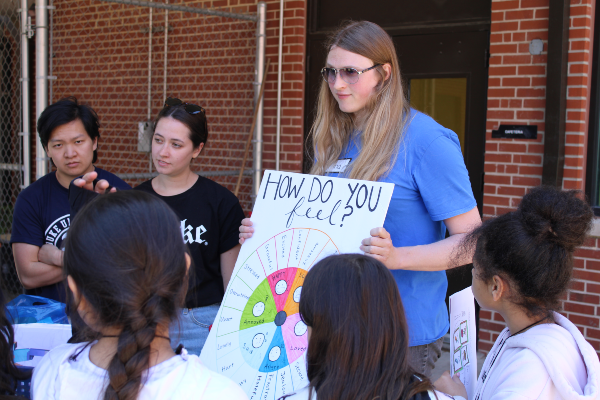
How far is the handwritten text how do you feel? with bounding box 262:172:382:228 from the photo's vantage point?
1954 millimetres

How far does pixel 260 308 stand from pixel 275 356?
0.21 meters

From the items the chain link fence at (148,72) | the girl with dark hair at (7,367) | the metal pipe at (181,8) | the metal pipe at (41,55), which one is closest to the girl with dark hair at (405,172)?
the girl with dark hair at (7,367)

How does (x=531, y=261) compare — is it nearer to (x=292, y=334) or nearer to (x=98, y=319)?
(x=292, y=334)

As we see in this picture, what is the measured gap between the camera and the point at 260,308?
6.86 feet

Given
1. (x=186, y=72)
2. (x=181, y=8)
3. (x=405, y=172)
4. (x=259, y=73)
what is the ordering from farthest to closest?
(x=186, y=72)
(x=259, y=73)
(x=181, y=8)
(x=405, y=172)

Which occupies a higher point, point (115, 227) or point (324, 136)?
point (324, 136)

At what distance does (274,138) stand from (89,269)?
4112 millimetres

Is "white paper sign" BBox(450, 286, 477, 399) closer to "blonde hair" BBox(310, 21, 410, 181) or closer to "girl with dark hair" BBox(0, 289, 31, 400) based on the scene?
"blonde hair" BBox(310, 21, 410, 181)

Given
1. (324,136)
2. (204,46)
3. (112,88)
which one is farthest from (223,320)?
(112,88)

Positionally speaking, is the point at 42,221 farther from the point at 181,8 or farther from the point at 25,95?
the point at 181,8

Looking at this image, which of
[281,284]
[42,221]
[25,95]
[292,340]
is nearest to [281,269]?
[281,284]

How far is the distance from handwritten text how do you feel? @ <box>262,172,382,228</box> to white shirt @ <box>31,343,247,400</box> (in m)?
0.87

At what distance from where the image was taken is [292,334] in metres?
1.97

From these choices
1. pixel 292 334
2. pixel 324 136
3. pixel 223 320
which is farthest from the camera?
pixel 324 136
